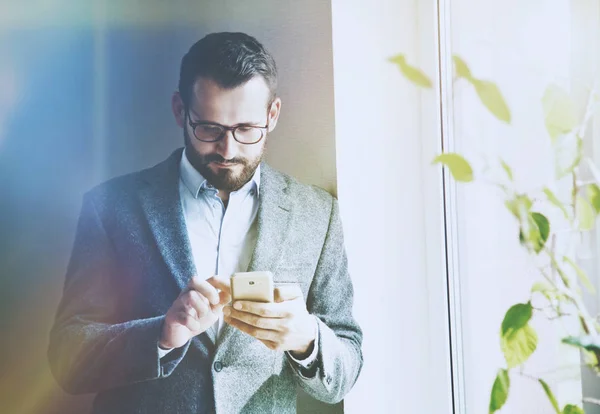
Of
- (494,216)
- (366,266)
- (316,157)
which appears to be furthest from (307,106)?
(494,216)

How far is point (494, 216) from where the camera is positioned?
1.57m

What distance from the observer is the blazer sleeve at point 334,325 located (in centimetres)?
146

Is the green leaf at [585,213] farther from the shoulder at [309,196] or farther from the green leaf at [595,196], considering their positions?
the shoulder at [309,196]

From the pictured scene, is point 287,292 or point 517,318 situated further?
point 287,292

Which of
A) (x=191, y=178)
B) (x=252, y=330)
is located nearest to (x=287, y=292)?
(x=252, y=330)

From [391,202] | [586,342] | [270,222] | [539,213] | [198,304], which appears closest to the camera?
[586,342]

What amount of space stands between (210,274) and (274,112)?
0.37 metres

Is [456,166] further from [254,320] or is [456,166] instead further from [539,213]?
[254,320]

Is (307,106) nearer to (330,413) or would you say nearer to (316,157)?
(316,157)

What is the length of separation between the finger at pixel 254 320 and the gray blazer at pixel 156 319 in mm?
37

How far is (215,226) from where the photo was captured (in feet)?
4.73

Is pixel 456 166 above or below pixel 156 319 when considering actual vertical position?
above

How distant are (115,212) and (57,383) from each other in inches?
14.2

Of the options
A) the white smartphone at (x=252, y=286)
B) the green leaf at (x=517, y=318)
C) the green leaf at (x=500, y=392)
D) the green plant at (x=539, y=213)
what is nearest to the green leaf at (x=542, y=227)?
the green plant at (x=539, y=213)
